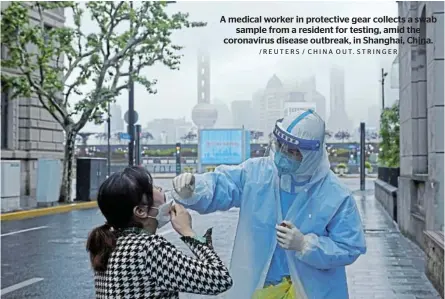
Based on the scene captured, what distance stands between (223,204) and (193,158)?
57.3 meters

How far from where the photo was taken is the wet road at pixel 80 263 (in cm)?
734

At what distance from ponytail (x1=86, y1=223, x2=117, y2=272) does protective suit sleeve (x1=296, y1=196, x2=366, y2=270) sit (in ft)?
2.46

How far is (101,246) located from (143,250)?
0.61 ft

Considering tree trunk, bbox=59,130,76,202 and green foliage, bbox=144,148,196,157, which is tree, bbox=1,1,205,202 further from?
green foliage, bbox=144,148,196,157

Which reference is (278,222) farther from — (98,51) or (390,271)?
(98,51)

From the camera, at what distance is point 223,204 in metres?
2.92

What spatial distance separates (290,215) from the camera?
2.77 metres

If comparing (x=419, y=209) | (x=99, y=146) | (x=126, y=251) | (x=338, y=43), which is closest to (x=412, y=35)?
(x=419, y=209)

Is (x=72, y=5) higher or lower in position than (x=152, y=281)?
higher

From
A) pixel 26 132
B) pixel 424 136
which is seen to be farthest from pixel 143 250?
pixel 26 132

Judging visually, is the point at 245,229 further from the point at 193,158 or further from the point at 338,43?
the point at 193,158

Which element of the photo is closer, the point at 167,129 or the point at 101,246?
the point at 101,246

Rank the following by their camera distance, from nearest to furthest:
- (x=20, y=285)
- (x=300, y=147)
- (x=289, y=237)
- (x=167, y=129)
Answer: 1. (x=289, y=237)
2. (x=300, y=147)
3. (x=20, y=285)
4. (x=167, y=129)

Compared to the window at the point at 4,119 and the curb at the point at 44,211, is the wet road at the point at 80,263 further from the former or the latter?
the window at the point at 4,119
